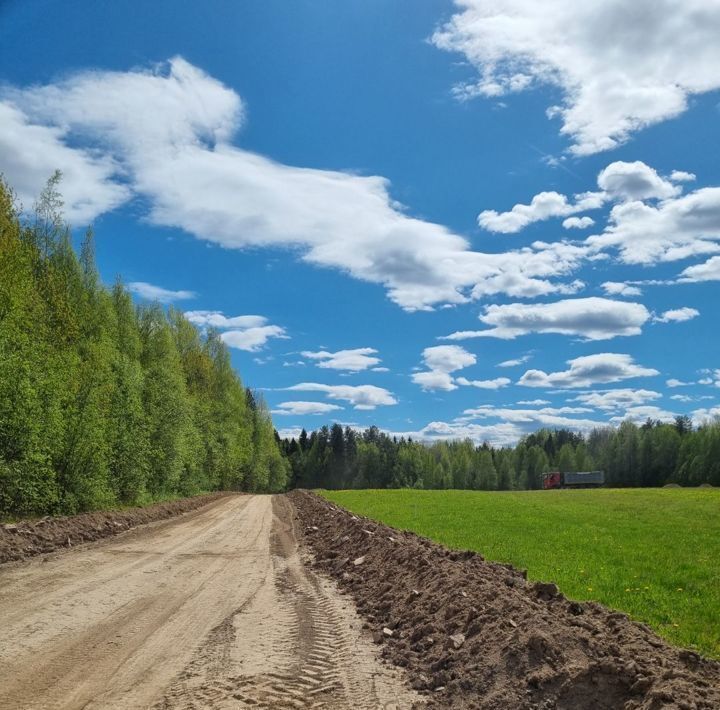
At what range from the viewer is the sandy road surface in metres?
5.87

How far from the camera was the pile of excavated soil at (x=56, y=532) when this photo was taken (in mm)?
14905

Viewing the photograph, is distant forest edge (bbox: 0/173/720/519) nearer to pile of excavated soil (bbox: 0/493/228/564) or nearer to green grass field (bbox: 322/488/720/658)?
pile of excavated soil (bbox: 0/493/228/564)

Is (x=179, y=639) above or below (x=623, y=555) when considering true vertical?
below

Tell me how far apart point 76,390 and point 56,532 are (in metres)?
8.34

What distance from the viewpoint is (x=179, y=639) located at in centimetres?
776

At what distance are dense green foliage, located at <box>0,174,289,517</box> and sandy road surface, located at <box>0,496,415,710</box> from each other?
7.31m

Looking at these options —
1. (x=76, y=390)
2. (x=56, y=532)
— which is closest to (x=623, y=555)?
(x=56, y=532)

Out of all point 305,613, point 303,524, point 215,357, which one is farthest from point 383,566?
point 215,357

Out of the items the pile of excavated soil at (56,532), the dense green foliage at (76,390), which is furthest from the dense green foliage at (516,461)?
the pile of excavated soil at (56,532)

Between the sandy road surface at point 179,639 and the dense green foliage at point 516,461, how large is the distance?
366 ft

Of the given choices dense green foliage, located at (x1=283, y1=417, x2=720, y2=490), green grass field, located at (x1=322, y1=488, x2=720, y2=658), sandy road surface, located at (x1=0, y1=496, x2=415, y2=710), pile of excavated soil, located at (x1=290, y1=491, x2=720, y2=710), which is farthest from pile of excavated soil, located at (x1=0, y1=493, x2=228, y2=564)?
dense green foliage, located at (x1=283, y1=417, x2=720, y2=490)

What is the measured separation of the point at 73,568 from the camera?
1303 cm

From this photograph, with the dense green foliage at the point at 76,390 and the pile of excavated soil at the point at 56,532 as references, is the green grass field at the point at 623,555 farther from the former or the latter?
the dense green foliage at the point at 76,390

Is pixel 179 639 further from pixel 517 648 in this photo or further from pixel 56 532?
pixel 56 532
